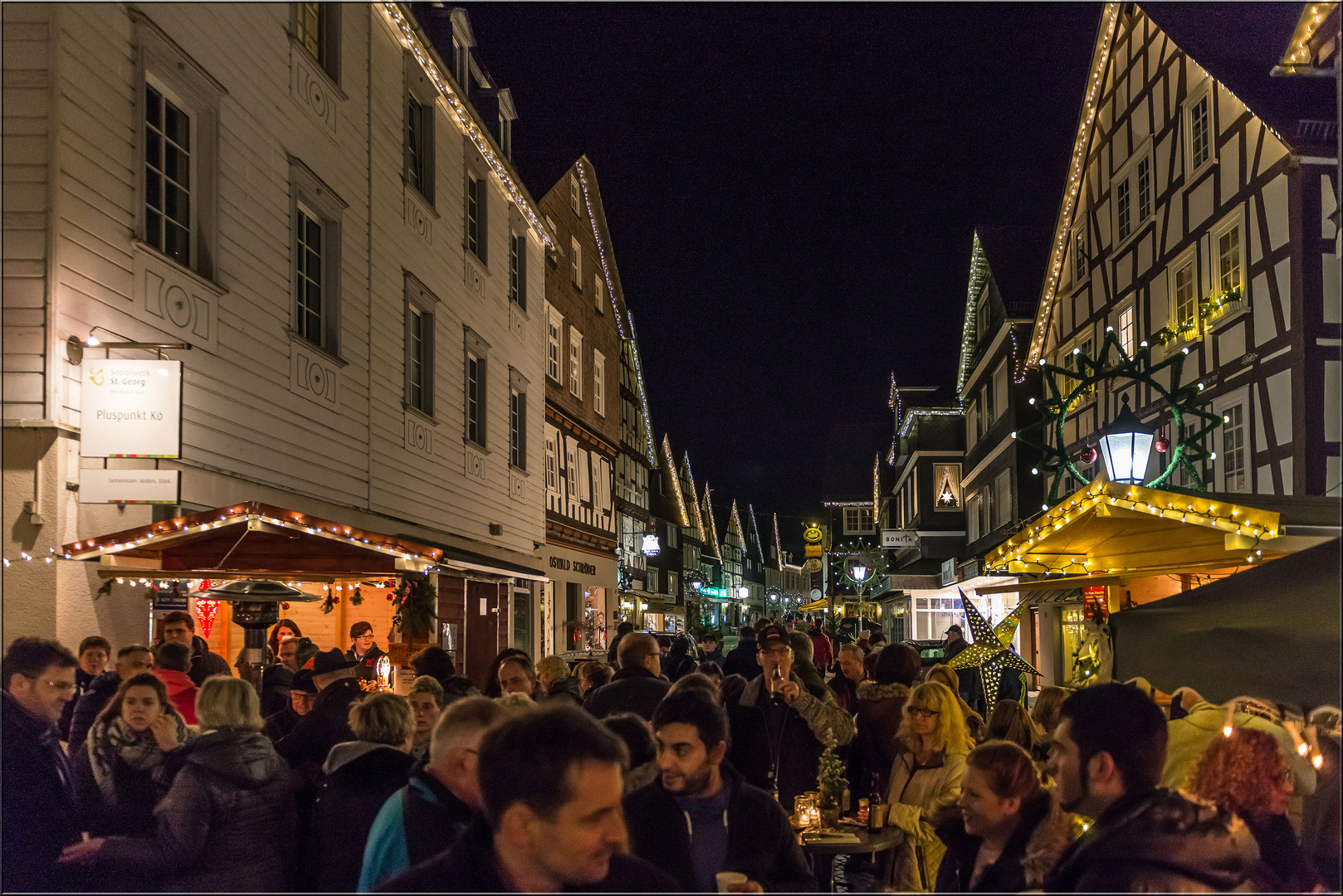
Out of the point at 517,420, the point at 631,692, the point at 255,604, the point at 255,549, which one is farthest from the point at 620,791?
the point at 517,420

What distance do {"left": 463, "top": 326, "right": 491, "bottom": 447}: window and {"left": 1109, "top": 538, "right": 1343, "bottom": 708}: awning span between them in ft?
43.8

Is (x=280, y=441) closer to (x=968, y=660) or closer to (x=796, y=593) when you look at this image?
(x=968, y=660)

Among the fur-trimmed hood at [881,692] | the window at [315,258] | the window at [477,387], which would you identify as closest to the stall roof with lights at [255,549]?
the window at [315,258]

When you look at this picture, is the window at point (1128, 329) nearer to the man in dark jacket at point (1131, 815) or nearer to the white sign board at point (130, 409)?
the white sign board at point (130, 409)

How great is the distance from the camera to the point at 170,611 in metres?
9.94

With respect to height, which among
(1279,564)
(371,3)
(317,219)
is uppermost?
(371,3)

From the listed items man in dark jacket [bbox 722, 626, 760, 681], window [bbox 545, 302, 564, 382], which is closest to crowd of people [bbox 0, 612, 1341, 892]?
man in dark jacket [bbox 722, 626, 760, 681]

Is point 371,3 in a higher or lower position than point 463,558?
higher

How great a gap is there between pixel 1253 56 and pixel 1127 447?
7.64 metres

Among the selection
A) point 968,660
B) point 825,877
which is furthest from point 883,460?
point 825,877

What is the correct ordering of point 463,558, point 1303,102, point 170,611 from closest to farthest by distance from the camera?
point 170,611
point 463,558
point 1303,102

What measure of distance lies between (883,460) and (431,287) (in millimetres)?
57279

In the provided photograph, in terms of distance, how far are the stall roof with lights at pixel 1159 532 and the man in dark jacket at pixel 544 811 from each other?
20.7 feet

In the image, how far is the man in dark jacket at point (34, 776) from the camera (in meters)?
4.98
